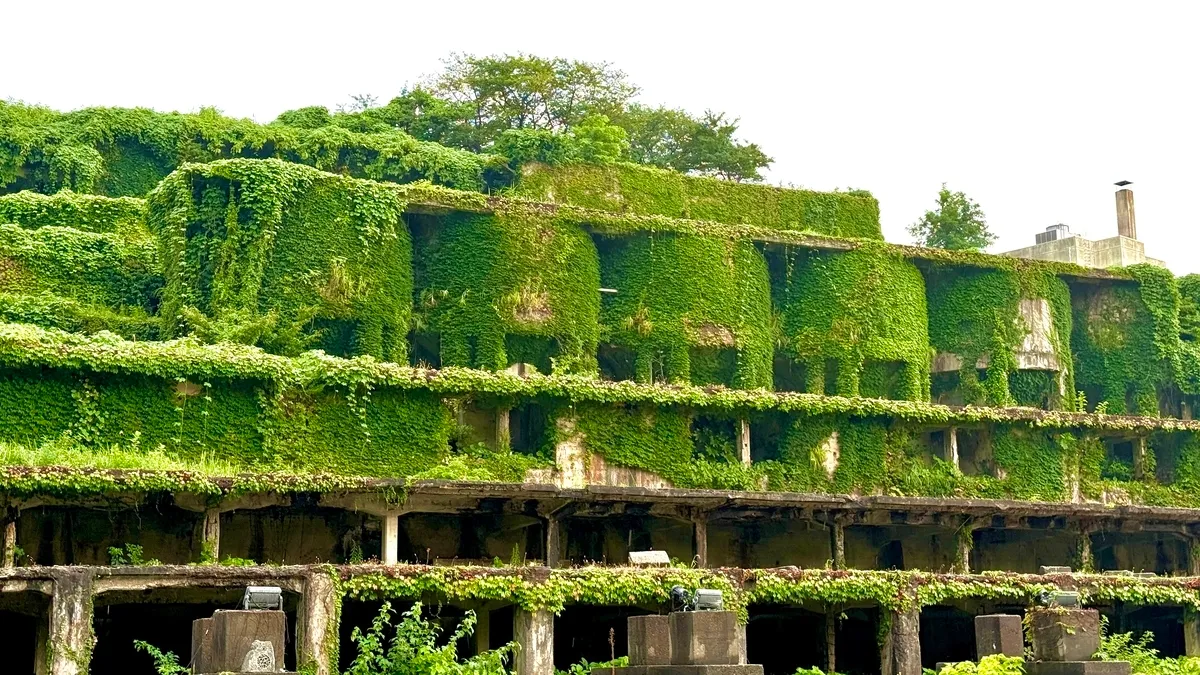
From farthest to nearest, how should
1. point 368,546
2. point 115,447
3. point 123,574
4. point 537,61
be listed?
point 537,61 < point 368,546 < point 115,447 < point 123,574

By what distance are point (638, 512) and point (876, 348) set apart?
11.7m

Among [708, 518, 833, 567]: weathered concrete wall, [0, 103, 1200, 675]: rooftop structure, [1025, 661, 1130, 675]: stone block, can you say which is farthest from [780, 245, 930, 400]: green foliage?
[1025, 661, 1130, 675]: stone block

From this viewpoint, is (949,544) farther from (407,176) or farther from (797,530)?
(407,176)

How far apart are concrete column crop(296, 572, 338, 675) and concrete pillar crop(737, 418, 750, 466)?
49.9ft

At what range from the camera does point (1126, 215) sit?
205 feet

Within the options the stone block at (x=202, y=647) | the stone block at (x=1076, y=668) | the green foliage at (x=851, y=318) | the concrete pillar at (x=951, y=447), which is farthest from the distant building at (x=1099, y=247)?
the stone block at (x=202, y=647)

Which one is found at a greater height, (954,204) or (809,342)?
(954,204)

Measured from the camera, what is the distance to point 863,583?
134 feet

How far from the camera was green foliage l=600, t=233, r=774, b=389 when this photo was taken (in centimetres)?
4956

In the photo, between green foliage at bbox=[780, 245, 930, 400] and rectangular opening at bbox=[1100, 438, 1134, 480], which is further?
rectangular opening at bbox=[1100, 438, 1134, 480]

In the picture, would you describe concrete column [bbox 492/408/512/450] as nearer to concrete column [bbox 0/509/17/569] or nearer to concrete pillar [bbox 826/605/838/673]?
concrete pillar [bbox 826/605/838/673]

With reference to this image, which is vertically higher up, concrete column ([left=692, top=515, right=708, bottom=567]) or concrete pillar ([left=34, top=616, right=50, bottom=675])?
concrete column ([left=692, top=515, right=708, bottom=567])

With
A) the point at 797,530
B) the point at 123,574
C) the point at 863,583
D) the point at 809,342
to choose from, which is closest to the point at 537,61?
the point at 809,342

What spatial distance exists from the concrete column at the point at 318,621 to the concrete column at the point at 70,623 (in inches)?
160
